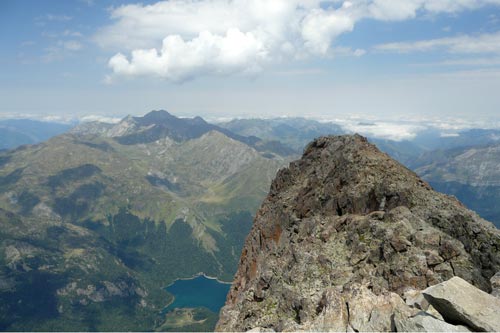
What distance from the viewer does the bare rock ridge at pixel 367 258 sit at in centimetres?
3241

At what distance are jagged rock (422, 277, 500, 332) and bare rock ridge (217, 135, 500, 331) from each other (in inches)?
4.1

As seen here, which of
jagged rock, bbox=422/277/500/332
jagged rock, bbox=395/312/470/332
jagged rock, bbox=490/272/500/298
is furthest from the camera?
jagged rock, bbox=490/272/500/298

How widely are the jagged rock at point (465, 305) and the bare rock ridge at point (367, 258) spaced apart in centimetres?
10

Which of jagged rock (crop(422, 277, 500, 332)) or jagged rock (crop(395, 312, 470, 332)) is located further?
jagged rock (crop(422, 277, 500, 332))

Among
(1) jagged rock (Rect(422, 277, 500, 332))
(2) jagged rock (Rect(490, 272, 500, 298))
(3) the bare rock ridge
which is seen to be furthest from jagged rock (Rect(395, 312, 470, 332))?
(2) jagged rock (Rect(490, 272, 500, 298))

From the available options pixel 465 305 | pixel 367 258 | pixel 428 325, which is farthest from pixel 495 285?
pixel 428 325

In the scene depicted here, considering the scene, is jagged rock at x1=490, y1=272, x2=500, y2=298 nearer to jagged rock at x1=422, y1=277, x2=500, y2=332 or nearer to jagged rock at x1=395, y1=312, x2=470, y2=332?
jagged rock at x1=422, y1=277, x2=500, y2=332

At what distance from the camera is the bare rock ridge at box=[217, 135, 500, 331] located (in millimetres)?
32406

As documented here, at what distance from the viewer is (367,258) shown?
51188 millimetres

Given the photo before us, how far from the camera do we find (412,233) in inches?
1998

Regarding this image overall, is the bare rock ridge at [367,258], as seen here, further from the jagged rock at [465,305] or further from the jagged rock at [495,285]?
the jagged rock at [495,285]

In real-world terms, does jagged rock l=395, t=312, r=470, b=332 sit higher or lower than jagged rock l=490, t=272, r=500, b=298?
higher

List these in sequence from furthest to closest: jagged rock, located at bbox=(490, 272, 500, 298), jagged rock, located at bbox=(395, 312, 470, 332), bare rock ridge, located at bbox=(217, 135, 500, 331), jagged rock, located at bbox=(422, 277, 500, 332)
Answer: jagged rock, located at bbox=(490, 272, 500, 298) < bare rock ridge, located at bbox=(217, 135, 500, 331) < jagged rock, located at bbox=(422, 277, 500, 332) < jagged rock, located at bbox=(395, 312, 470, 332)

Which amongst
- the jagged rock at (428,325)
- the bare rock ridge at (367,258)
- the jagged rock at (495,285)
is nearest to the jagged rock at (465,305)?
the bare rock ridge at (367,258)
